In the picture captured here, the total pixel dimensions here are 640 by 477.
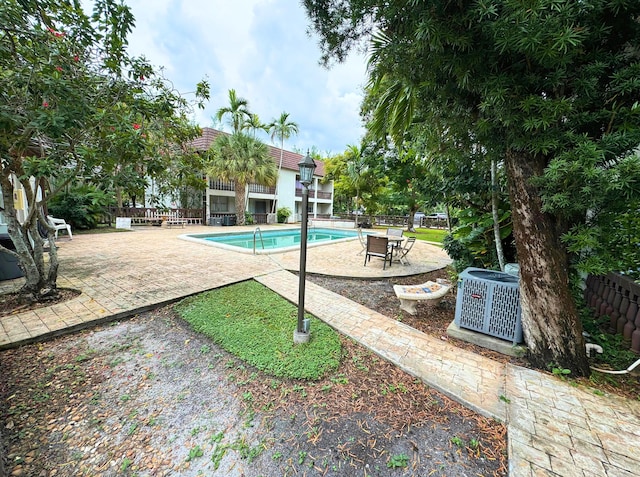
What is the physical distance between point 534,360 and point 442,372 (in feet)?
3.52

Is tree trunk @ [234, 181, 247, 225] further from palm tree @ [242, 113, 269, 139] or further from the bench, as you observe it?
the bench

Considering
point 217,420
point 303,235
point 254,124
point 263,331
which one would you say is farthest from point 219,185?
point 217,420

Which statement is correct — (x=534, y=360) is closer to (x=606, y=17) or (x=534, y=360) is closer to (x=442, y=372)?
(x=442, y=372)

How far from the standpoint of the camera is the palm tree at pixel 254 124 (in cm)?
1678

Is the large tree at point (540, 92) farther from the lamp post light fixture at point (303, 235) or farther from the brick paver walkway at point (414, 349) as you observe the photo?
the lamp post light fixture at point (303, 235)

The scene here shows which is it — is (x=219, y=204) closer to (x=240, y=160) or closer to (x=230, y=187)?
(x=230, y=187)

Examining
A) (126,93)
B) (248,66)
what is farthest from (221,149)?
(126,93)

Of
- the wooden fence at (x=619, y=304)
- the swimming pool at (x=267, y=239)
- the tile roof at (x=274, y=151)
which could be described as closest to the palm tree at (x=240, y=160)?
the tile roof at (x=274, y=151)

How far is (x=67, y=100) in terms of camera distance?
2828 mm

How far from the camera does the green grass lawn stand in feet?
9.23

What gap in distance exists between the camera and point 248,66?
37.2 ft

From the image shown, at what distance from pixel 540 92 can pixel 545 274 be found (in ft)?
5.91

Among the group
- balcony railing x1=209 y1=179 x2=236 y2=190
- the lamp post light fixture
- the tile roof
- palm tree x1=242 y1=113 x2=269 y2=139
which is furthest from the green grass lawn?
balcony railing x1=209 y1=179 x2=236 y2=190

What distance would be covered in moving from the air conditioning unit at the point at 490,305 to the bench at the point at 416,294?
0.53 metres
